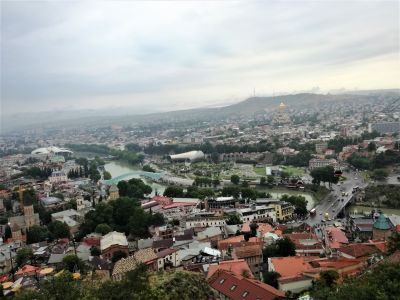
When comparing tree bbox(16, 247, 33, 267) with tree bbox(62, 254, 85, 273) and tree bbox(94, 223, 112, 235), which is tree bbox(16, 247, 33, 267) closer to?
tree bbox(62, 254, 85, 273)

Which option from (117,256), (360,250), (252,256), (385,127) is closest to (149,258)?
(117,256)

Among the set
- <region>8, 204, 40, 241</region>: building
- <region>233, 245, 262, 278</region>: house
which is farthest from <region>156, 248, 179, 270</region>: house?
Result: <region>8, 204, 40, 241</region>: building

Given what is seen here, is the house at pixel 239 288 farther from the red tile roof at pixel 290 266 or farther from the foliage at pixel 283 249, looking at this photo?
the foliage at pixel 283 249

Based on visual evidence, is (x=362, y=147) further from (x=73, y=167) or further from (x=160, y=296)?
(x=160, y=296)

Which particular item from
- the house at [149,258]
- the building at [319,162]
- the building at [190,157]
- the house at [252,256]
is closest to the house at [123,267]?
the house at [149,258]

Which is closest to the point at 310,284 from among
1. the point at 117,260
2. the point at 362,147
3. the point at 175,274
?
the point at 175,274

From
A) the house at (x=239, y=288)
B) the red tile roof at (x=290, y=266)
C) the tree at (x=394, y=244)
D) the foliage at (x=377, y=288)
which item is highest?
the foliage at (x=377, y=288)
